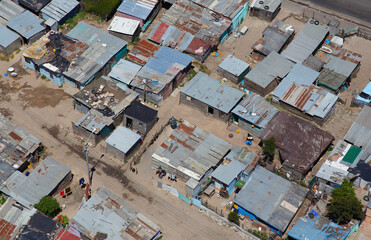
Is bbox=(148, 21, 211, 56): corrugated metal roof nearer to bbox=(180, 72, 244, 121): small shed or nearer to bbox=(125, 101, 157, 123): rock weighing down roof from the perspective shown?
bbox=(180, 72, 244, 121): small shed

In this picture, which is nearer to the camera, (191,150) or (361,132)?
(191,150)

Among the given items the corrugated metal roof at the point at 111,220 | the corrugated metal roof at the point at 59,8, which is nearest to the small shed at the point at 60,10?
the corrugated metal roof at the point at 59,8

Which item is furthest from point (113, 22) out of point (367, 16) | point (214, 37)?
point (367, 16)

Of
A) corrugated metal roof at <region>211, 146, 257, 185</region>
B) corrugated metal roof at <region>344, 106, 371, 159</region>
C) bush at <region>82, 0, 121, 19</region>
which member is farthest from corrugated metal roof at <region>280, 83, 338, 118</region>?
bush at <region>82, 0, 121, 19</region>

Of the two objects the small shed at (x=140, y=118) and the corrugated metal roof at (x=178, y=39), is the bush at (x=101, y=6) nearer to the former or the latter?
the corrugated metal roof at (x=178, y=39)

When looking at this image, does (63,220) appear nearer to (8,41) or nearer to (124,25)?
(8,41)

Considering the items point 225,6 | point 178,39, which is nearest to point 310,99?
point 178,39

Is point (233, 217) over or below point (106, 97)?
below
